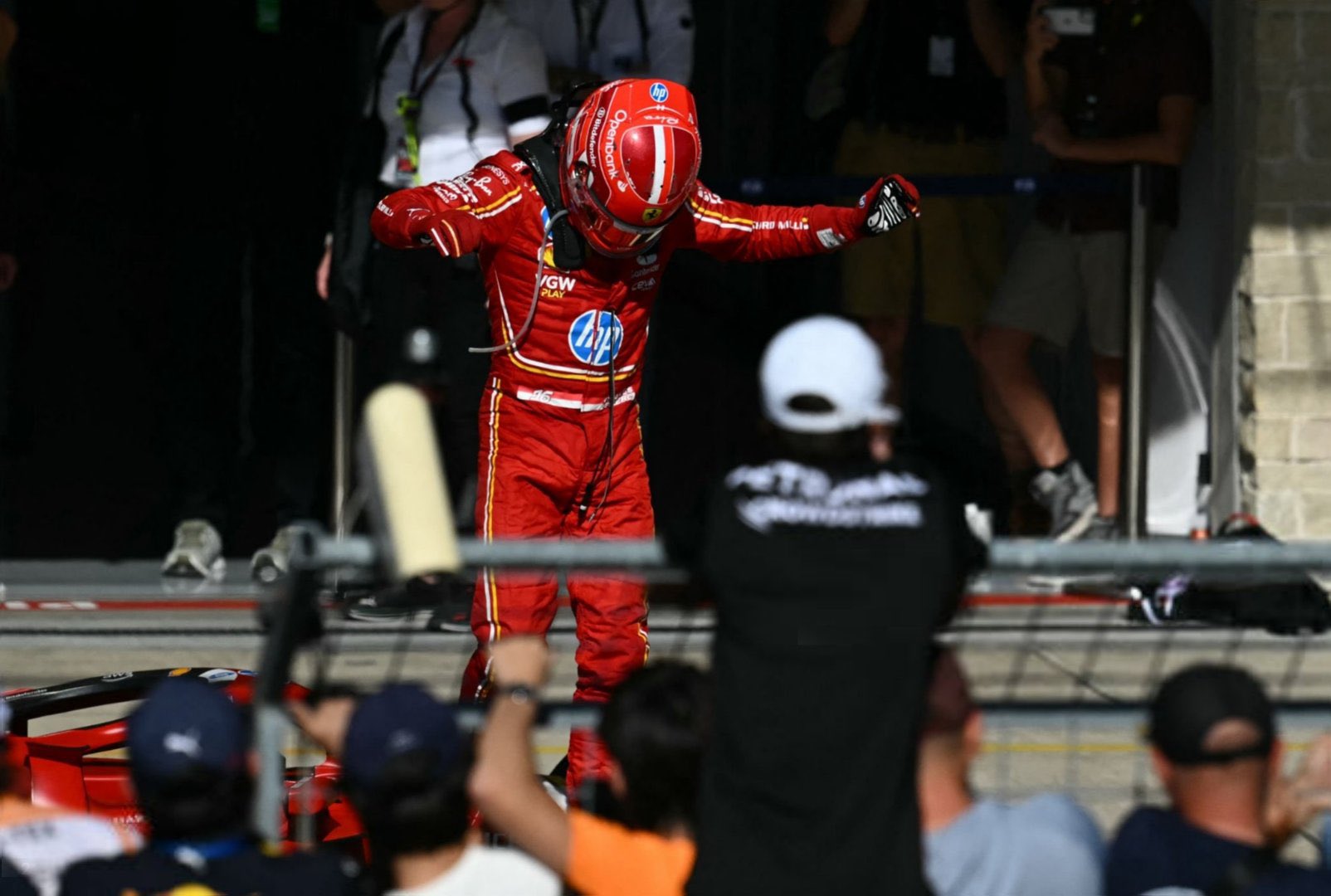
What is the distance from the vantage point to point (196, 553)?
8.80m

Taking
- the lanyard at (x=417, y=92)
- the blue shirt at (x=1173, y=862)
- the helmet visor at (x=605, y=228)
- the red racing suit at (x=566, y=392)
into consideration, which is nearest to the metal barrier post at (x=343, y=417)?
the lanyard at (x=417, y=92)

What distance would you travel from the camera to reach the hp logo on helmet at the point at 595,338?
591cm

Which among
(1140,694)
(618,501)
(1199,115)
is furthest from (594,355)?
(1199,115)

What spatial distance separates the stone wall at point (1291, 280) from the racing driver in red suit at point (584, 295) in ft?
9.97

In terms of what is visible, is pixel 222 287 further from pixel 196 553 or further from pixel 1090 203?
pixel 1090 203

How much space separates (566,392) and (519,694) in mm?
2449

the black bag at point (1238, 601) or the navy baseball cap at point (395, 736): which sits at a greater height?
the navy baseball cap at point (395, 736)

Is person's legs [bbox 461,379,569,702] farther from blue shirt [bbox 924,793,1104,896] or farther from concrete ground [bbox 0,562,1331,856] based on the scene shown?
blue shirt [bbox 924,793,1104,896]

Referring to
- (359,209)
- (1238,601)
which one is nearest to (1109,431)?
(1238,601)

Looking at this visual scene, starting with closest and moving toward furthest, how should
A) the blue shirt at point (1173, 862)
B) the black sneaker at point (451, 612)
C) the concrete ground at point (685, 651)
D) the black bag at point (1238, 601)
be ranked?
the blue shirt at point (1173, 862) < the concrete ground at point (685, 651) < the black bag at point (1238, 601) < the black sneaker at point (451, 612)

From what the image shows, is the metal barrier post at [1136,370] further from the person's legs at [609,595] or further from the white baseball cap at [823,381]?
the white baseball cap at [823,381]

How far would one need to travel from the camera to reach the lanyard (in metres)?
7.85

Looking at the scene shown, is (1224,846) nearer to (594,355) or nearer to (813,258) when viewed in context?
(594,355)

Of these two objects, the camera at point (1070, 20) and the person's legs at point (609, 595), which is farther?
the camera at point (1070, 20)
